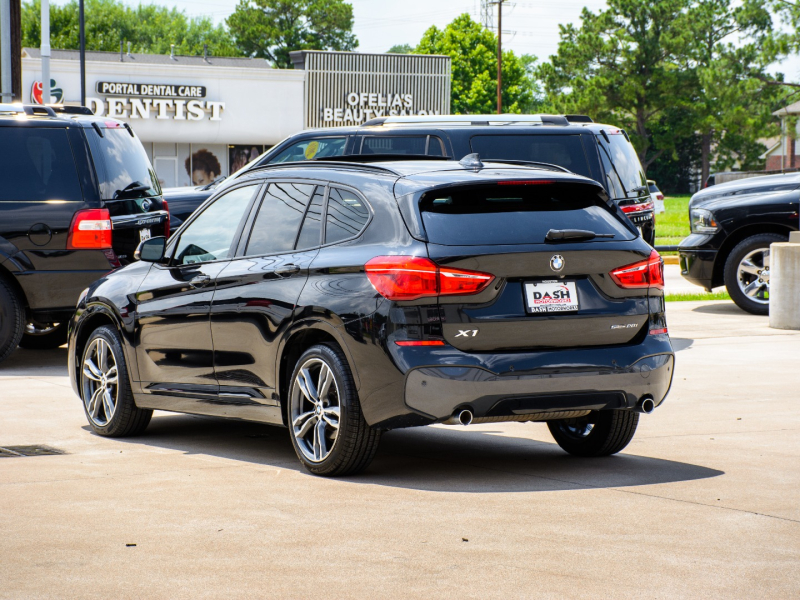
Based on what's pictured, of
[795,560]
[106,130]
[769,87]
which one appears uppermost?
[769,87]

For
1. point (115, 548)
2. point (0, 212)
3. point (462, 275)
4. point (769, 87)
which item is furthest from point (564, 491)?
point (769, 87)

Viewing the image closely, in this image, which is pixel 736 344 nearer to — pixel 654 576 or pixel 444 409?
pixel 444 409

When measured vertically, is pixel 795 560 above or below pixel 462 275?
below

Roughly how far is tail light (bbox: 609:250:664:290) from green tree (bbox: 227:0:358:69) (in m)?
92.4

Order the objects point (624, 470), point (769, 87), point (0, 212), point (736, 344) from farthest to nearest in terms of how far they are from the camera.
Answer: point (769, 87)
point (736, 344)
point (0, 212)
point (624, 470)

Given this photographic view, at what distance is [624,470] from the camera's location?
6676 millimetres

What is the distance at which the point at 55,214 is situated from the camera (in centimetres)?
1116

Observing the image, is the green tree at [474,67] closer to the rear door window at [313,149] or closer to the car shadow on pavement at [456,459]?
the rear door window at [313,149]

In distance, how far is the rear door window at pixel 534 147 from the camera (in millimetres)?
12102

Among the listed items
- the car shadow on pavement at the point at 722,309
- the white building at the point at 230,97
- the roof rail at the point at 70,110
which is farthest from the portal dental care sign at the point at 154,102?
the roof rail at the point at 70,110

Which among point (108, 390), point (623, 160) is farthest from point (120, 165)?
point (623, 160)

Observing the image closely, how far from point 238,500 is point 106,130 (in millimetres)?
6492

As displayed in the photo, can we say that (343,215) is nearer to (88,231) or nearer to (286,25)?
(88,231)

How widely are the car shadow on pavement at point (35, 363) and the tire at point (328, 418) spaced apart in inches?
201
